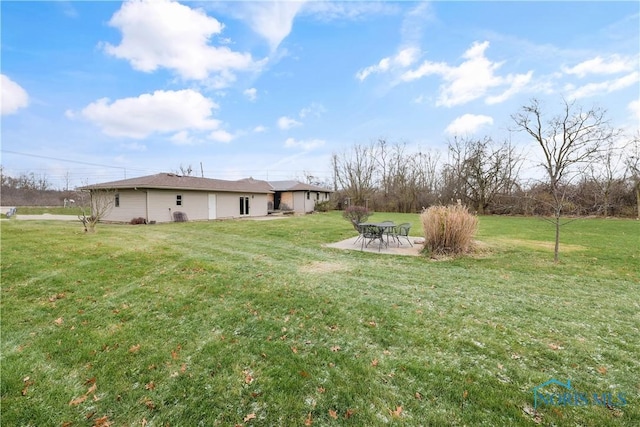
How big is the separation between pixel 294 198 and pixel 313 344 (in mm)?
25692

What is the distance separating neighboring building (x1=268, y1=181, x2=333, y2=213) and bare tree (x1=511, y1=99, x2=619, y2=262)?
18.3m

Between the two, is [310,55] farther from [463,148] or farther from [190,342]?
[463,148]

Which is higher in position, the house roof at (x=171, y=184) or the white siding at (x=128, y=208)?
the house roof at (x=171, y=184)

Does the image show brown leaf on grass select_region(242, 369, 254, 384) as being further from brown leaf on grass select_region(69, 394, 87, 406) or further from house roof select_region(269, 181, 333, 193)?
house roof select_region(269, 181, 333, 193)

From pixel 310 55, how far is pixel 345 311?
41.0 feet

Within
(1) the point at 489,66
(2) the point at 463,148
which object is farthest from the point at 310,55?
(2) the point at 463,148

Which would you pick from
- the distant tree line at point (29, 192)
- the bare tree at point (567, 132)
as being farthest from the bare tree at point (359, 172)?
the distant tree line at point (29, 192)

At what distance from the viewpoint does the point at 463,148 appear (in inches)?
1119

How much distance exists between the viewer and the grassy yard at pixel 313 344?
90.1 inches

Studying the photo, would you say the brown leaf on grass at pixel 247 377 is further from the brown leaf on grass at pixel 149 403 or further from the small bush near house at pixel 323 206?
the small bush near house at pixel 323 206

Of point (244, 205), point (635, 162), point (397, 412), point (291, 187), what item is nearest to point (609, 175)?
point (635, 162)

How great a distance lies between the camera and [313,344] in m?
3.25

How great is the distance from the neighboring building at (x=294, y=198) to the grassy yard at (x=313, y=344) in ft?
72.6

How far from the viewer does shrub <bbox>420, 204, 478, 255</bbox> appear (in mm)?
7918
